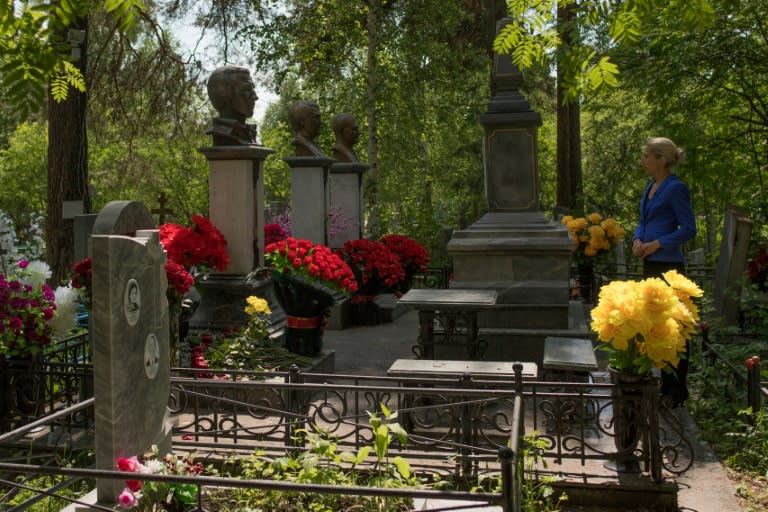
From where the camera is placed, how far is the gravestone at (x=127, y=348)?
12.2 ft

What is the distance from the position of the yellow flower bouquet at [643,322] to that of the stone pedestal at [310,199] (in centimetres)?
725

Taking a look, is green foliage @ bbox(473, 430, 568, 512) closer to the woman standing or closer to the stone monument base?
the woman standing

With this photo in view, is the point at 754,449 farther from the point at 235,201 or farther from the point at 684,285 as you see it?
the point at 235,201

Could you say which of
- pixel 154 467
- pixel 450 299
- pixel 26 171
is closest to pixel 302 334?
pixel 450 299

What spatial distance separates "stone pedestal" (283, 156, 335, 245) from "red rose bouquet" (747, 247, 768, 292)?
6099 millimetres

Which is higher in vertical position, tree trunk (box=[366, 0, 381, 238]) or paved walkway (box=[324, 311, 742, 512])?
tree trunk (box=[366, 0, 381, 238])

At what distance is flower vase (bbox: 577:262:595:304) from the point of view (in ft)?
38.7

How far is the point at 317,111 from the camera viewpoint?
1188 cm

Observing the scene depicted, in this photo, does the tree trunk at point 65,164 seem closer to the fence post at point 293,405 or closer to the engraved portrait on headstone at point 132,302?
the fence post at point 293,405

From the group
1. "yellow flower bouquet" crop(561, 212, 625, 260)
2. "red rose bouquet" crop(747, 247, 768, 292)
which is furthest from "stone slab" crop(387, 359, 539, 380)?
"yellow flower bouquet" crop(561, 212, 625, 260)

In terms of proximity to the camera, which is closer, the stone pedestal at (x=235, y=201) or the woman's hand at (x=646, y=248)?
the woman's hand at (x=646, y=248)

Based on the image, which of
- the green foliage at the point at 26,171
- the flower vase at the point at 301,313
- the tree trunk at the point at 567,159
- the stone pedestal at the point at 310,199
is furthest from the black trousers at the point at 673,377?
the green foliage at the point at 26,171

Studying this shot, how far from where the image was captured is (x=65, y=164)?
11891 millimetres

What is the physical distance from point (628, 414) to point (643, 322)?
71cm
